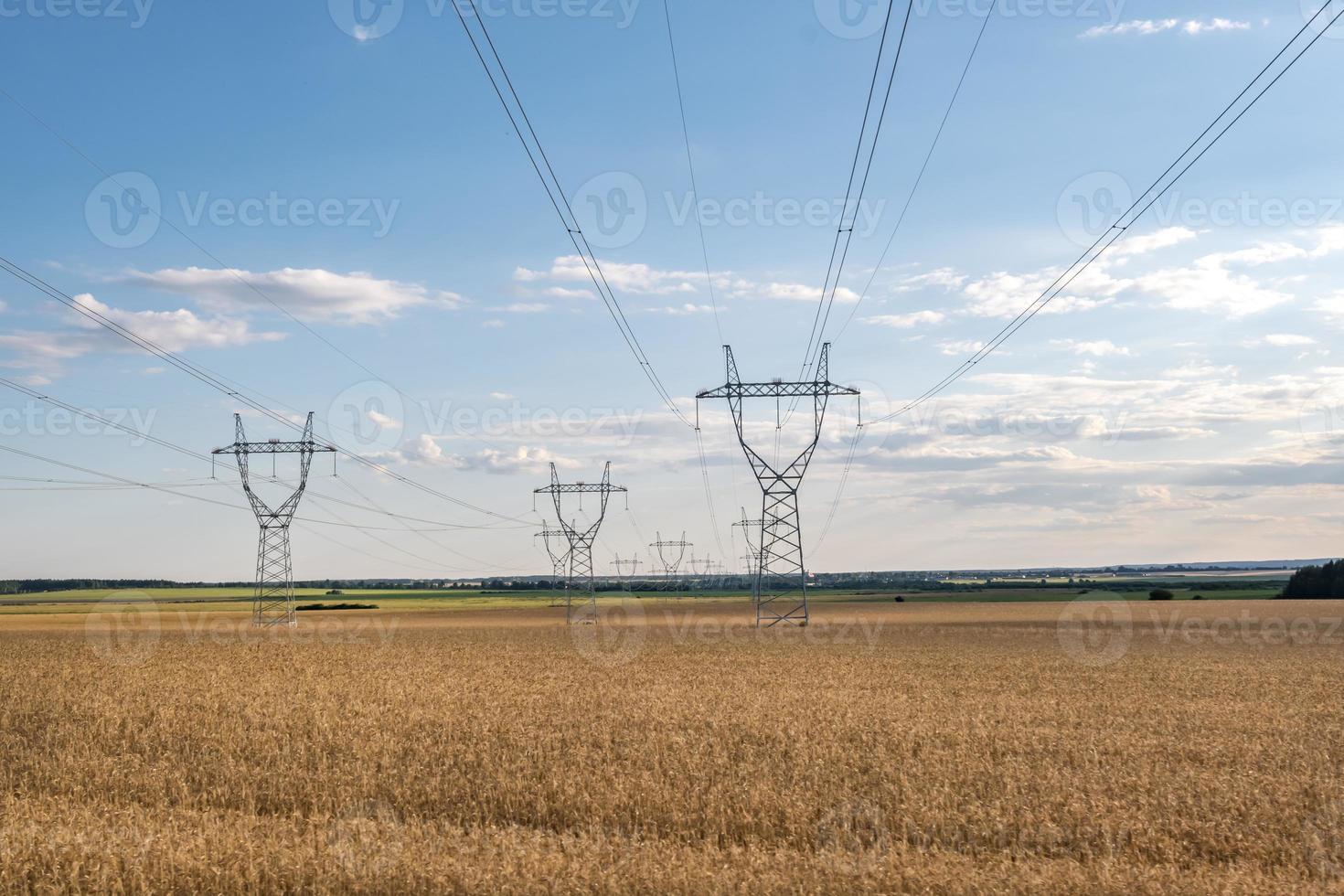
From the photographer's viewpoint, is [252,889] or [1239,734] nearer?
[252,889]

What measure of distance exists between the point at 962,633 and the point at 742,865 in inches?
2200

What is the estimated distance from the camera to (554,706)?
2544 centimetres

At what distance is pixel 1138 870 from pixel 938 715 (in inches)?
470

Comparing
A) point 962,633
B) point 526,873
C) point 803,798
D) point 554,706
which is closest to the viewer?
point 526,873

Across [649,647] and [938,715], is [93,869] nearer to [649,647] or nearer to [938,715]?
[938,715]

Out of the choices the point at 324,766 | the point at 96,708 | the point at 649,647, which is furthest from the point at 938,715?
the point at 649,647

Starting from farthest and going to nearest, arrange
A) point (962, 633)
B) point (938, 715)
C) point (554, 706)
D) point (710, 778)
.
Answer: point (962, 633)
point (554, 706)
point (938, 715)
point (710, 778)

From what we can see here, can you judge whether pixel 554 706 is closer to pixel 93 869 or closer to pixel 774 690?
pixel 774 690

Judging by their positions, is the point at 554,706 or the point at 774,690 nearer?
the point at 554,706

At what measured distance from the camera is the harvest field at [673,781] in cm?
1191

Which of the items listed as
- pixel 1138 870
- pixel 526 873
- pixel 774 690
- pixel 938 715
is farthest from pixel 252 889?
pixel 774 690

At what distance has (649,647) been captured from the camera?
5088 centimetres

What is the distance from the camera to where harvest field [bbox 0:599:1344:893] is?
11.9 m

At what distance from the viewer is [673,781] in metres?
16.7
